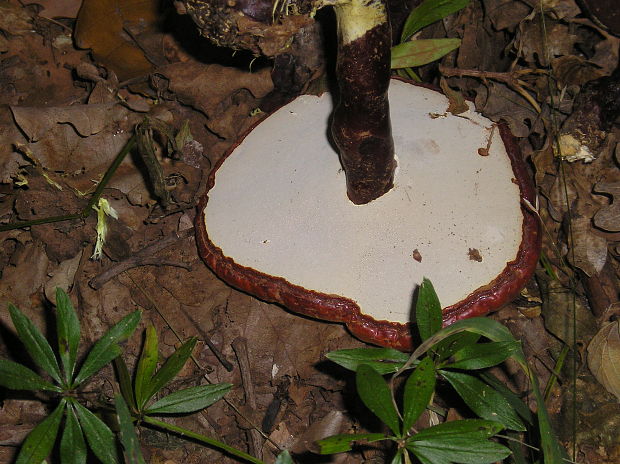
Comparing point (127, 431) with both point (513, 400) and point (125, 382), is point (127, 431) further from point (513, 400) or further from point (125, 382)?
point (513, 400)

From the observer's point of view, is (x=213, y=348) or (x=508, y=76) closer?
(x=213, y=348)

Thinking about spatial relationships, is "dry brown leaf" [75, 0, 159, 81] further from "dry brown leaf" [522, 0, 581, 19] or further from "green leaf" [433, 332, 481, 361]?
"green leaf" [433, 332, 481, 361]

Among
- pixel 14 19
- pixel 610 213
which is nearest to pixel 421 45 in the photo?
pixel 610 213

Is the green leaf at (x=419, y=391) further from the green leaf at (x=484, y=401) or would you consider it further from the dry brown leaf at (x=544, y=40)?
the dry brown leaf at (x=544, y=40)

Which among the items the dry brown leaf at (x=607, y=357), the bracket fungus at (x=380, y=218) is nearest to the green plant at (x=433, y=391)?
the bracket fungus at (x=380, y=218)

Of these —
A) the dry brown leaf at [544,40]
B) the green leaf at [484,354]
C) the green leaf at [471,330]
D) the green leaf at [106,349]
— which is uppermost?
the dry brown leaf at [544,40]

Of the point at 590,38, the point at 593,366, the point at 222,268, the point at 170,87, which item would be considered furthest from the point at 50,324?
the point at 590,38

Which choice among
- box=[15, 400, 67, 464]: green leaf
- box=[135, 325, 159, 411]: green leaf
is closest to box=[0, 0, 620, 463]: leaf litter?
box=[135, 325, 159, 411]: green leaf
